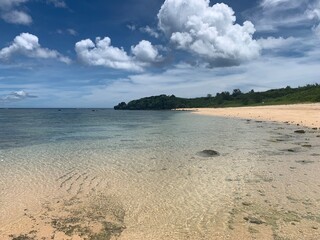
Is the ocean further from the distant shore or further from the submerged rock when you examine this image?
the distant shore

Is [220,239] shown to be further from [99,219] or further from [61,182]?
[61,182]

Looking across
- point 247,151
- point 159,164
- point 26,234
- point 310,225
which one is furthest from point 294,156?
point 26,234

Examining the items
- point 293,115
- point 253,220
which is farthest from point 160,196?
point 293,115

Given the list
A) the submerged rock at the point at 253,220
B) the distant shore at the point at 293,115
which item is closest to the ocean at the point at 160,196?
the submerged rock at the point at 253,220

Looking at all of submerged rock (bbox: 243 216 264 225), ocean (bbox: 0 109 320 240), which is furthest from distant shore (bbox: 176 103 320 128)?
submerged rock (bbox: 243 216 264 225)

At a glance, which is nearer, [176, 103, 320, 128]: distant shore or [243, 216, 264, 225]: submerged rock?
[243, 216, 264, 225]: submerged rock

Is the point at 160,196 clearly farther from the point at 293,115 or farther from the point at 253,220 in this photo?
the point at 293,115

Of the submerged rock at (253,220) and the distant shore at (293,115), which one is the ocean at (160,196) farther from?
the distant shore at (293,115)

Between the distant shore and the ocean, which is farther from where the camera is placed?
the distant shore

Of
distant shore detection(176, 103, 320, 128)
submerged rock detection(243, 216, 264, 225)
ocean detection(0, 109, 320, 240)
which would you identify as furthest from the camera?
distant shore detection(176, 103, 320, 128)

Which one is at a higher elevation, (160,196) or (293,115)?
(160,196)

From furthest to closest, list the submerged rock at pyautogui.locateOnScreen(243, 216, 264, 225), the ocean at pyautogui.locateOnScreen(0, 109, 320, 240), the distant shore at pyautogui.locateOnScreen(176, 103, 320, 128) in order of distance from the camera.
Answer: the distant shore at pyautogui.locateOnScreen(176, 103, 320, 128) → the submerged rock at pyautogui.locateOnScreen(243, 216, 264, 225) → the ocean at pyautogui.locateOnScreen(0, 109, 320, 240)

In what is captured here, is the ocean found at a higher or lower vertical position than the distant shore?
higher

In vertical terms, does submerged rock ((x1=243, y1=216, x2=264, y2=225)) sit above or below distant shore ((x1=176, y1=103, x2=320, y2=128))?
above
